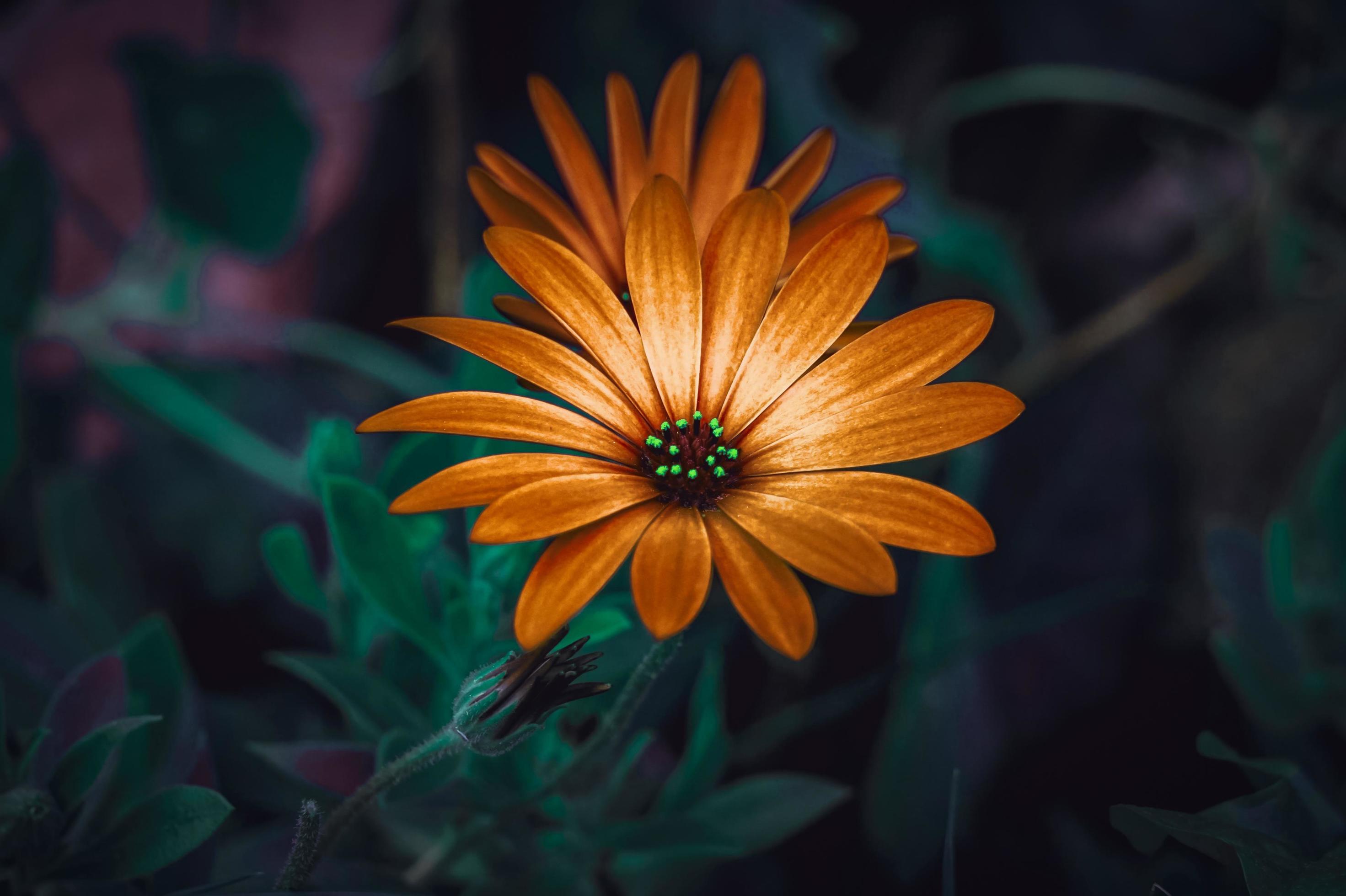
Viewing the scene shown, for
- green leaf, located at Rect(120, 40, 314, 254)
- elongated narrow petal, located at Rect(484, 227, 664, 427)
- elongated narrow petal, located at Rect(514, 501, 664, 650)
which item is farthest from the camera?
green leaf, located at Rect(120, 40, 314, 254)

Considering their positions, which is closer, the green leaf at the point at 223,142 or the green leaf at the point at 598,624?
the green leaf at the point at 598,624

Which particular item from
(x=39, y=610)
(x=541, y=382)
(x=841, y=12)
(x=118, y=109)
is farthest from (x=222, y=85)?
(x=541, y=382)

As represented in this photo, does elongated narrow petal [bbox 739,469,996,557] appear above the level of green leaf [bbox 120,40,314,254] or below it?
below

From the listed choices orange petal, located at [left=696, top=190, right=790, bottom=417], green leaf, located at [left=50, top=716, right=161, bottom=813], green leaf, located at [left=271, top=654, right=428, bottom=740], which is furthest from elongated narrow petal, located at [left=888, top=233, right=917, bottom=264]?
green leaf, located at [left=50, top=716, right=161, bottom=813]

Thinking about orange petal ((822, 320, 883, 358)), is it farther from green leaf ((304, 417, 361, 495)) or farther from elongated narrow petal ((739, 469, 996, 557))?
green leaf ((304, 417, 361, 495))

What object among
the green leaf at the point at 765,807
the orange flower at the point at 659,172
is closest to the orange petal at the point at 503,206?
the orange flower at the point at 659,172

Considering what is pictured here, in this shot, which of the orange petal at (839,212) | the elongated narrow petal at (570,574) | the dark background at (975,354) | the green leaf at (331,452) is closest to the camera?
the elongated narrow petal at (570,574)

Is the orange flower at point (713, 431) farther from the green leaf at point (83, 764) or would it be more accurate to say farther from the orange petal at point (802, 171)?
the green leaf at point (83, 764)

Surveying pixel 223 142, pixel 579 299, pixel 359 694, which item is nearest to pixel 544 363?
pixel 579 299
